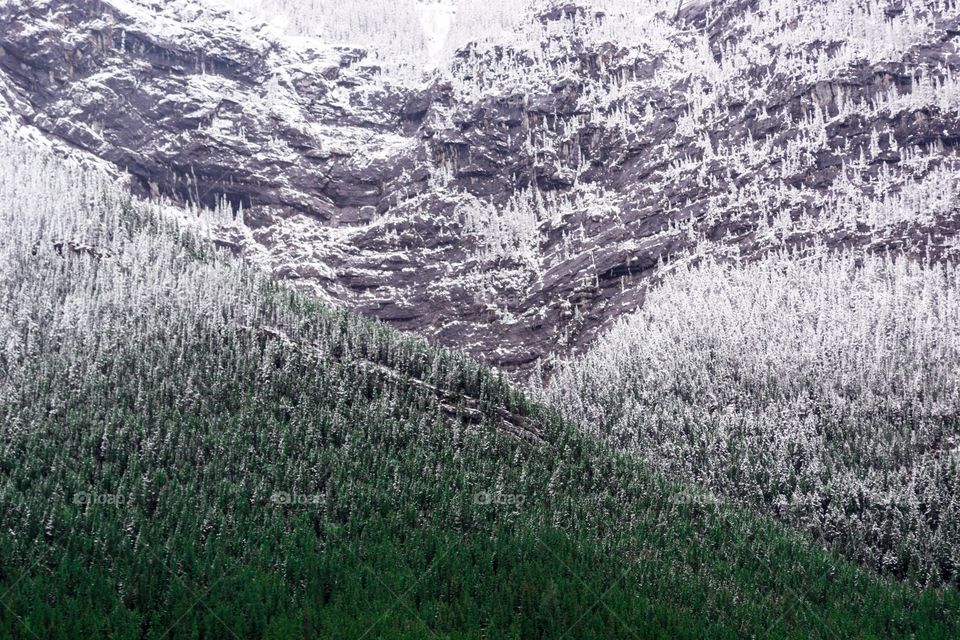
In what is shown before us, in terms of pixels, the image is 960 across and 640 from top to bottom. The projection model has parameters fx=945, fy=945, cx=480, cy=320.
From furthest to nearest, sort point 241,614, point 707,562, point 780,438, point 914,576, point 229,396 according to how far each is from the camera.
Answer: point 780,438 → point 229,396 → point 914,576 → point 707,562 → point 241,614

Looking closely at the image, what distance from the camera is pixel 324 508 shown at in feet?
419

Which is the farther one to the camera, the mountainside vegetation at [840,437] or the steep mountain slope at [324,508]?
the mountainside vegetation at [840,437]

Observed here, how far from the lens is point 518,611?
101 meters

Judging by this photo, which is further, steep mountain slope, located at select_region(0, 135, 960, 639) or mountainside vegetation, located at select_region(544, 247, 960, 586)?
mountainside vegetation, located at select_region(544, 247, 960, 586)

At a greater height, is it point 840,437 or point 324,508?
point 840,437

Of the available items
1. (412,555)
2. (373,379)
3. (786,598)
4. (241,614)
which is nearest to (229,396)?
(373,379)

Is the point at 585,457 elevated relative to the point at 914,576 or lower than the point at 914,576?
elevated

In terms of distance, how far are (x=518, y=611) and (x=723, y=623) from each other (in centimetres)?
2249

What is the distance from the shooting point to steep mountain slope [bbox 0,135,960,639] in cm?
9688

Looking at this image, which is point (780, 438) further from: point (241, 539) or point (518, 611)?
point (241, 539)

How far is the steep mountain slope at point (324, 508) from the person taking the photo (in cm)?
9688

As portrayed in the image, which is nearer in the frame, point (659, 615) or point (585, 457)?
point (659, 615)

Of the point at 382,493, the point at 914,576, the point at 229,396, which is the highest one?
the point at 229,396

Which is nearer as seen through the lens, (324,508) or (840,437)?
(324,508)
